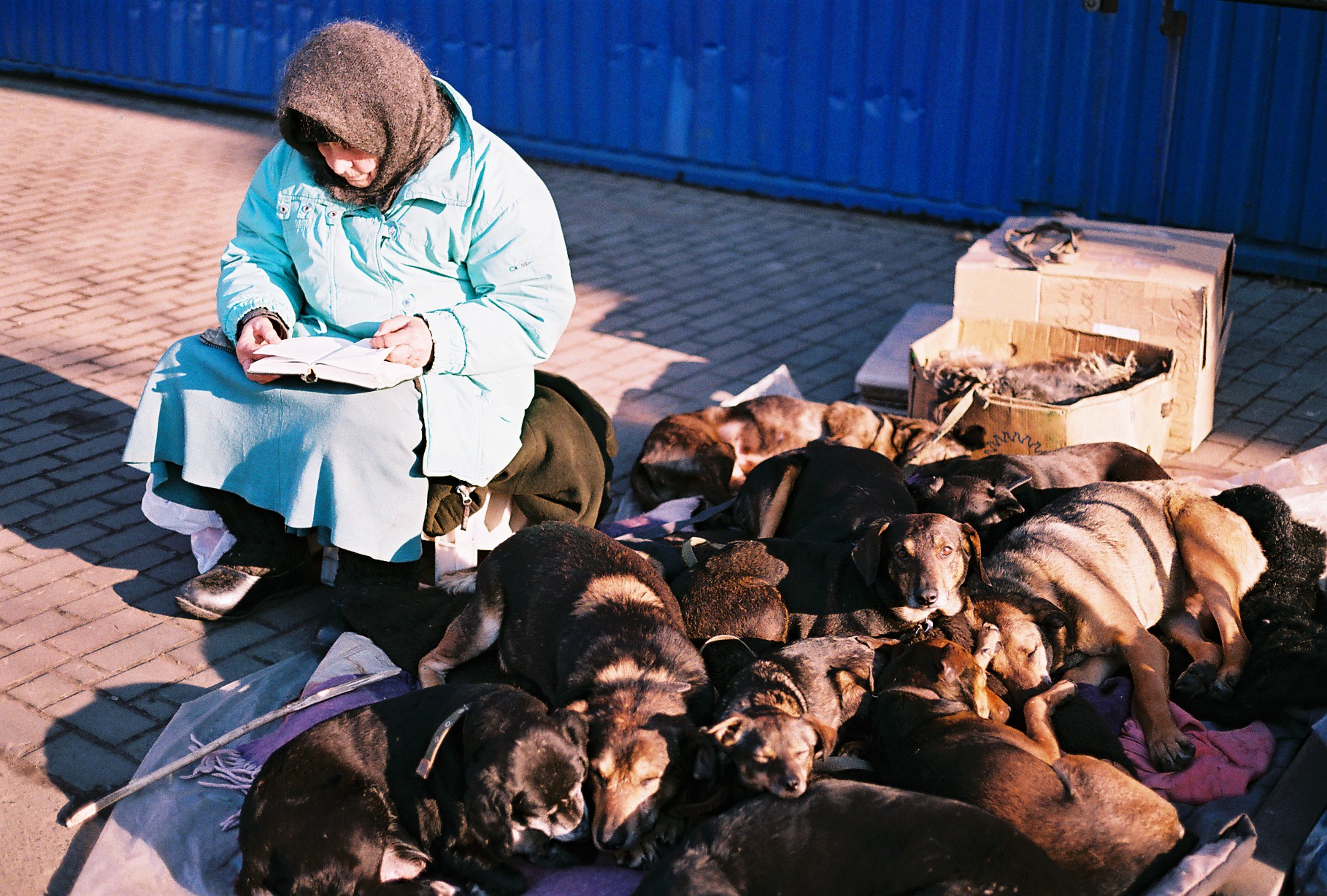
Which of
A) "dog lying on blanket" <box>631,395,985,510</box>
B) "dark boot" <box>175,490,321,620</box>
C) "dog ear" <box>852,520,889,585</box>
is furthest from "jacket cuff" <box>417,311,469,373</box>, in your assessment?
"dog ear" <box>852,520,889,585</box>

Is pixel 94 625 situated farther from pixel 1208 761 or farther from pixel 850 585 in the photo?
pixel 1208 761

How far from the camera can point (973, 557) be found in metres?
4.24

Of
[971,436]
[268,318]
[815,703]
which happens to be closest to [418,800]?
[815,703]

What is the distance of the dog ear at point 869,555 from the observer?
163 inches

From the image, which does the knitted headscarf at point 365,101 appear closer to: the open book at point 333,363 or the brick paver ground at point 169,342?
the open book at point 333,363

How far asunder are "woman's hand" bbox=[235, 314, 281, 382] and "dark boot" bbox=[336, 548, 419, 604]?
2.42ft

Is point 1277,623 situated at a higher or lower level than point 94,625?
higher

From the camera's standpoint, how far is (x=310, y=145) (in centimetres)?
456

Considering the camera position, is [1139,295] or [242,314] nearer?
[242,314]

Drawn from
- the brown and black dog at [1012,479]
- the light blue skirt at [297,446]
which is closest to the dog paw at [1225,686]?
the brown and black dog at [1012,479]

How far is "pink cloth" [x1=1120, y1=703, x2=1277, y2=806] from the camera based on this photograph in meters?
3.63

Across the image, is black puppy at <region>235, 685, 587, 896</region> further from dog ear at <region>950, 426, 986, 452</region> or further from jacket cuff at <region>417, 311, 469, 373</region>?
dog ear at <region>950, 426, 986, 452</region>

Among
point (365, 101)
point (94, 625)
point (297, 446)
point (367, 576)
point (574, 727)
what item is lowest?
point (94, 625)

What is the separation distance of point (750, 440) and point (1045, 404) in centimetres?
139
